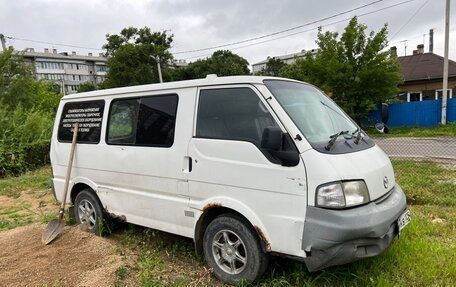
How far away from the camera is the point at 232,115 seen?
3537 mm

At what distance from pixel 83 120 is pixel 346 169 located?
12.0 ft

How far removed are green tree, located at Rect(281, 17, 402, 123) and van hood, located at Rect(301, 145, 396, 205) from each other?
16.4 m

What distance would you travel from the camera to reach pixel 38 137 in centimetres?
1388

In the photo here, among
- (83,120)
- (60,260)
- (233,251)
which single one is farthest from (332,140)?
(83,120)

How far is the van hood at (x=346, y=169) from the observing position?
2.93 metres

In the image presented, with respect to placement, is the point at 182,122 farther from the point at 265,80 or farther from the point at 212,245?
the point at 212,245

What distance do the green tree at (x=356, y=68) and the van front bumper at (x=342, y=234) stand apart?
55.0 feet

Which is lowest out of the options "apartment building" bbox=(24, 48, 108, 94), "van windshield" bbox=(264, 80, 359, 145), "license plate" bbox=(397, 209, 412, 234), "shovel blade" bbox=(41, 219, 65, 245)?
"shovel blade" bbox=(41, 219, 65, 245)

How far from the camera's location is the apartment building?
74875 millimetres

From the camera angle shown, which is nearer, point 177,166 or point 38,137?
point 177,166

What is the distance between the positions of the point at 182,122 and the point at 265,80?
993 millimetres

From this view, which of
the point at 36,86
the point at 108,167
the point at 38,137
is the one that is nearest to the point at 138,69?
the point at 36,86

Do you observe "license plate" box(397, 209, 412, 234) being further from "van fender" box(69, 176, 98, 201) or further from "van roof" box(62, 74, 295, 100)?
"van fender" box(69, 176, 98, 201)

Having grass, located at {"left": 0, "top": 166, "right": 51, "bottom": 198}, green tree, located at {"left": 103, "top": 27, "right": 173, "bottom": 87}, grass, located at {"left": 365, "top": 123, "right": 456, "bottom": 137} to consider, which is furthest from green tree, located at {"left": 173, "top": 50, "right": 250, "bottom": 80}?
grass, located at {"left": 0, "top": 166, "right": 51, "bottom": 198}
